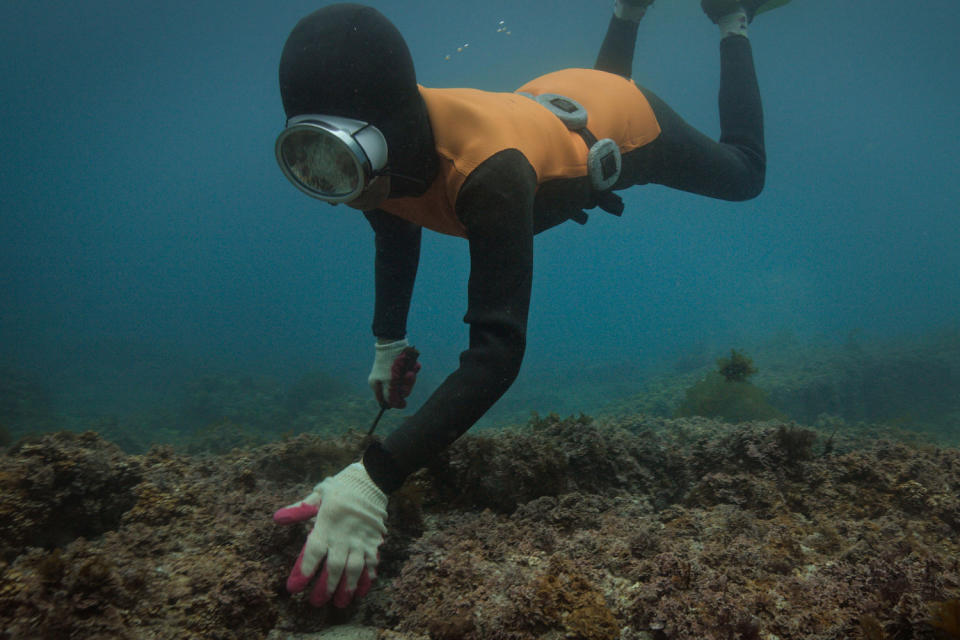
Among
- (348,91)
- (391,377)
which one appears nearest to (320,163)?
(348,91)

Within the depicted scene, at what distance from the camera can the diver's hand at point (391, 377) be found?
9.78 ft

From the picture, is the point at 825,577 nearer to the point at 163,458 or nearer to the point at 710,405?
the point at 163,458

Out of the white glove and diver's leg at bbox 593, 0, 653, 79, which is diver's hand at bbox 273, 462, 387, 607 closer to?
the white glove

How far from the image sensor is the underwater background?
177 cm

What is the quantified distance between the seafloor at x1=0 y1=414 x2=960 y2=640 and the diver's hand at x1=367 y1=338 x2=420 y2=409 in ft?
1.57

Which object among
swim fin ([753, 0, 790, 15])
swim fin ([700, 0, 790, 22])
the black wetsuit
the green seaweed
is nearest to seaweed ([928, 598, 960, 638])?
the black wetsuit

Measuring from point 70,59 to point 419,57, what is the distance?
115ft

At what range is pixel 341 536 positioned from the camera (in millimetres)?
1659

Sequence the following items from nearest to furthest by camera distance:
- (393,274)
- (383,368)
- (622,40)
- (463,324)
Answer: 1. (383,368)
2. (393,274)
3. (622,40)
4. (463,324)

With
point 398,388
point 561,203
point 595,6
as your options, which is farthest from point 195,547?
point 595,6

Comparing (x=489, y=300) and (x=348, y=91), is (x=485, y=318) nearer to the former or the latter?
(x=489, y=300)

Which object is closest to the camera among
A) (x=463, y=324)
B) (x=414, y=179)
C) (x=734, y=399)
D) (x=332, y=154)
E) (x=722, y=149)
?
(x=332, y=154)

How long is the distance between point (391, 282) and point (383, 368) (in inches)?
25.6

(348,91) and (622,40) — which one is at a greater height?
(622,40)
